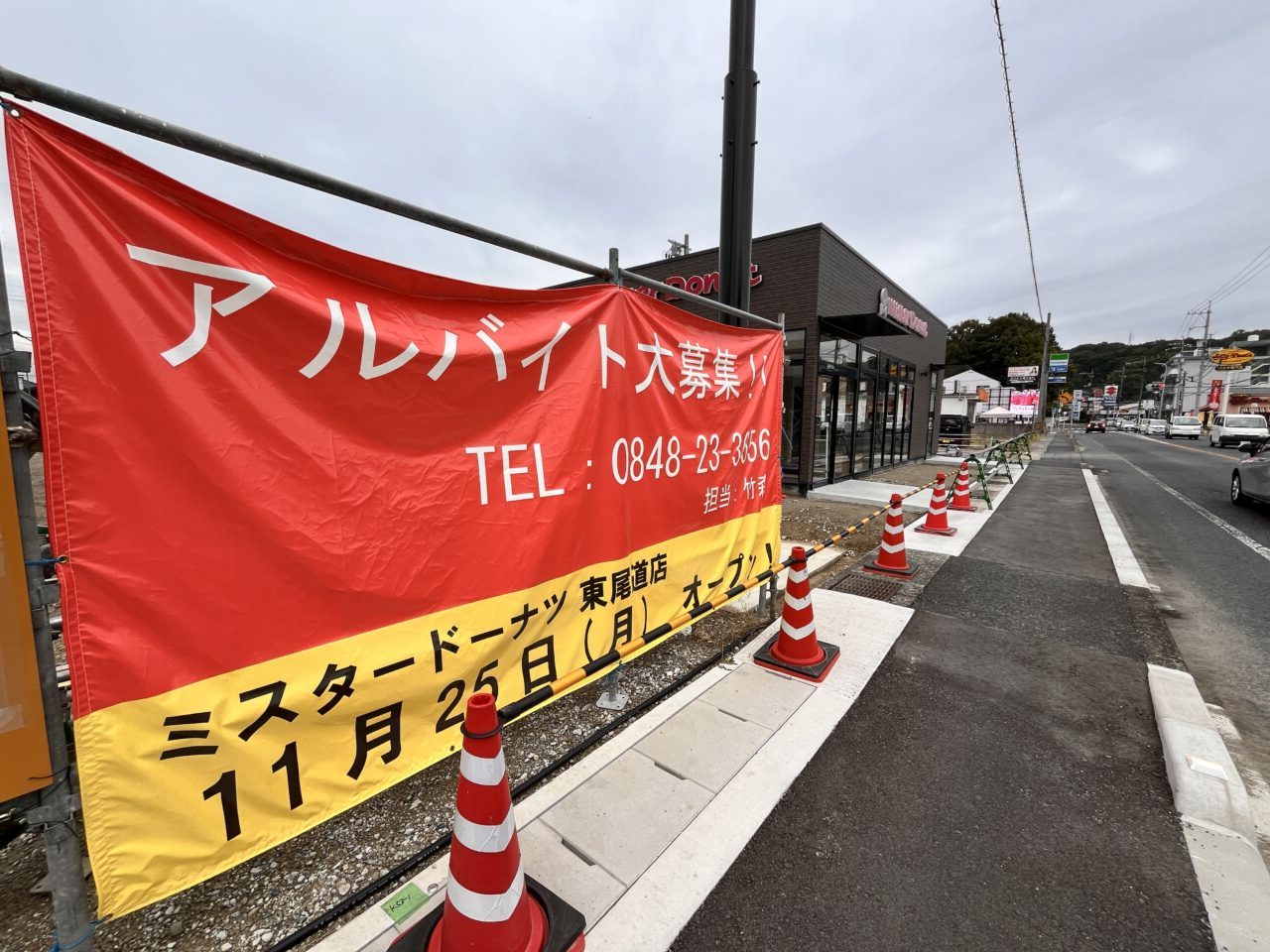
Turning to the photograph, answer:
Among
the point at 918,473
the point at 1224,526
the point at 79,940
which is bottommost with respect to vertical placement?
the point at 1224,526

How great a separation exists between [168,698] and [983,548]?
8.32 metres

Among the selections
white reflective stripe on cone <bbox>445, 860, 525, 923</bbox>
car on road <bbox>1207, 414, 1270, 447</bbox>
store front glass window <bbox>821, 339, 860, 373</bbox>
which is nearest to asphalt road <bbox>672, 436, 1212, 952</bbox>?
white reflective stripe on cone <bbox>445, 860, 525, 923</bbox>

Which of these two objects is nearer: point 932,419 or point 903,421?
point 903,421

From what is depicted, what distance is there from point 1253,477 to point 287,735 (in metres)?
14.7

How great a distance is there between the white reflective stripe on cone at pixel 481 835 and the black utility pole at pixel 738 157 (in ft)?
12.2

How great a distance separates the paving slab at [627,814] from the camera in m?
2.21

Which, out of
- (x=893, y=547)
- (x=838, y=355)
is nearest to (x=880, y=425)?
(x=838, y=355)

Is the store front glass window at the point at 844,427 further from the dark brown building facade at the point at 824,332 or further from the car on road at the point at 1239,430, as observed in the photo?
the car on road at the point at 1239,430

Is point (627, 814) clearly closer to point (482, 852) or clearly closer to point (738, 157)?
point (482, 852)

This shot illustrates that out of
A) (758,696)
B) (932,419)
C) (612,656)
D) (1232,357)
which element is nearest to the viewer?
(612,656)

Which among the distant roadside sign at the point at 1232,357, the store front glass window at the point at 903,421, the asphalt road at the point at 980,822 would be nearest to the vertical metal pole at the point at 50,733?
the asphalt road at the point at 980,822

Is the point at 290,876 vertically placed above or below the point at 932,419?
below

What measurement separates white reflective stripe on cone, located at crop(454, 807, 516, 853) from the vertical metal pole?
3.20ft

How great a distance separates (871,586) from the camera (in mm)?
5547
